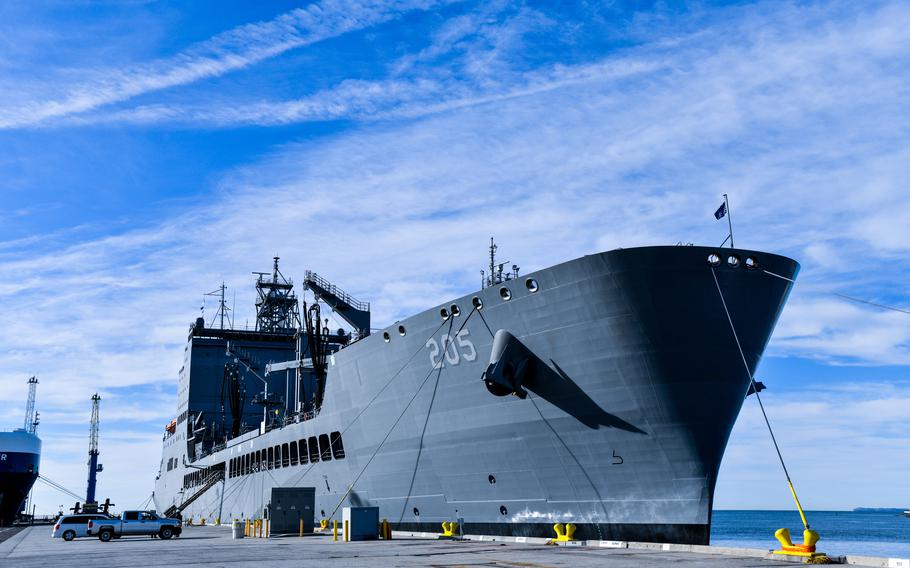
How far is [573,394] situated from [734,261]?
4.79m

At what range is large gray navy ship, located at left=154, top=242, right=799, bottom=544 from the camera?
54.9 ft

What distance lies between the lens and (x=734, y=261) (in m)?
17.0

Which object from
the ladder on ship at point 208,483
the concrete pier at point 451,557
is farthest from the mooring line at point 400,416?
the ladder on ship at point 208,483

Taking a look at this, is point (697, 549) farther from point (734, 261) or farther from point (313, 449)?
point (313, 449)

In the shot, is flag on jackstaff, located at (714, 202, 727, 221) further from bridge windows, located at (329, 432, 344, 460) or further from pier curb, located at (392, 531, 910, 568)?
bridge windows, located at (329, 432, 344, 460)

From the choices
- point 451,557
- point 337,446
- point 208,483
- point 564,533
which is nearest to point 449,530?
point 564,533

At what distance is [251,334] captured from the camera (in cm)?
5109

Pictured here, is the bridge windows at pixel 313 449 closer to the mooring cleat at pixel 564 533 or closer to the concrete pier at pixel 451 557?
the concrete pier at pixel 451 557

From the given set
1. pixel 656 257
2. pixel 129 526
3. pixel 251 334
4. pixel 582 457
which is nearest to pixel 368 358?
pixel 582 457

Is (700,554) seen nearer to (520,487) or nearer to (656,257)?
(520,487)

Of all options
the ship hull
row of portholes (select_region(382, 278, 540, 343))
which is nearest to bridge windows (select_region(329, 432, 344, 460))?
row of portholes (select_region(382, 278, 540, 343))

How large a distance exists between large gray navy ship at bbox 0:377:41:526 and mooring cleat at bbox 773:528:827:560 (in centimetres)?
6321

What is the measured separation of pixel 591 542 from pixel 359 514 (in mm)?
7338

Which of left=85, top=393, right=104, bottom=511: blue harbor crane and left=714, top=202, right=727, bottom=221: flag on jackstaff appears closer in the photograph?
left=714, top=202, right=727, bottom=221: flag on jackstaff
